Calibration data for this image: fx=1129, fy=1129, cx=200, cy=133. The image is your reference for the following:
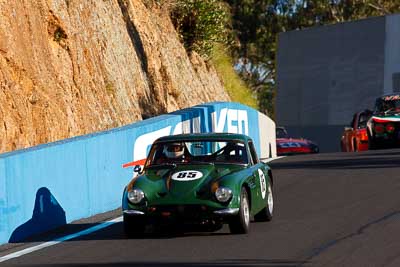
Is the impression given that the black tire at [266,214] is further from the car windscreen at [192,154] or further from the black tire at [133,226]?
the black tire at [133,226]

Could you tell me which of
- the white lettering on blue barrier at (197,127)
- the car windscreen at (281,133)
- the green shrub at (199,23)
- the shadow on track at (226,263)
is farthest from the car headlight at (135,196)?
the car windscreen at (281,133)

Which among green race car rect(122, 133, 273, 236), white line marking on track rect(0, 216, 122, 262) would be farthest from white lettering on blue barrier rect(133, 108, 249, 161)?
green race car rect(122, 133, 273, 236)

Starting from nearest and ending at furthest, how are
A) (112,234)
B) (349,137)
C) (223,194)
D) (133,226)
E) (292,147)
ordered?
(223,194)
(133,226)
(112,234)
(349,137)
(292,147)

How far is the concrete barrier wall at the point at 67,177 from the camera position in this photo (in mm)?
13742

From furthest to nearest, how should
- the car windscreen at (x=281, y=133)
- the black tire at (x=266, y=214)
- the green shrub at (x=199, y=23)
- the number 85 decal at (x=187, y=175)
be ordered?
the car windscreen at (x=281, y=133) → the green shrub at (x=199, y=23) → the black tire at (x=266, y=214) → the number 85 decal at (x=187, y=175)

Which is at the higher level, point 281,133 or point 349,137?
point 349,137

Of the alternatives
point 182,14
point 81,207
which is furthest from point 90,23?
point 81,207

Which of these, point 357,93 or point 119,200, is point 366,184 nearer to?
point 119,200

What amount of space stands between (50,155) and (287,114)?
46.5m

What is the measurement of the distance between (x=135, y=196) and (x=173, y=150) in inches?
55.6

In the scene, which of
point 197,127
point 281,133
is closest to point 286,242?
point 197,127

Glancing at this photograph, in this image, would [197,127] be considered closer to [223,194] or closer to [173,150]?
[173,150]

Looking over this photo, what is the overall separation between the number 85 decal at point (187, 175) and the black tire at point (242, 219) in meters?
0.57

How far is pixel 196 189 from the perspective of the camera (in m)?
13.2
